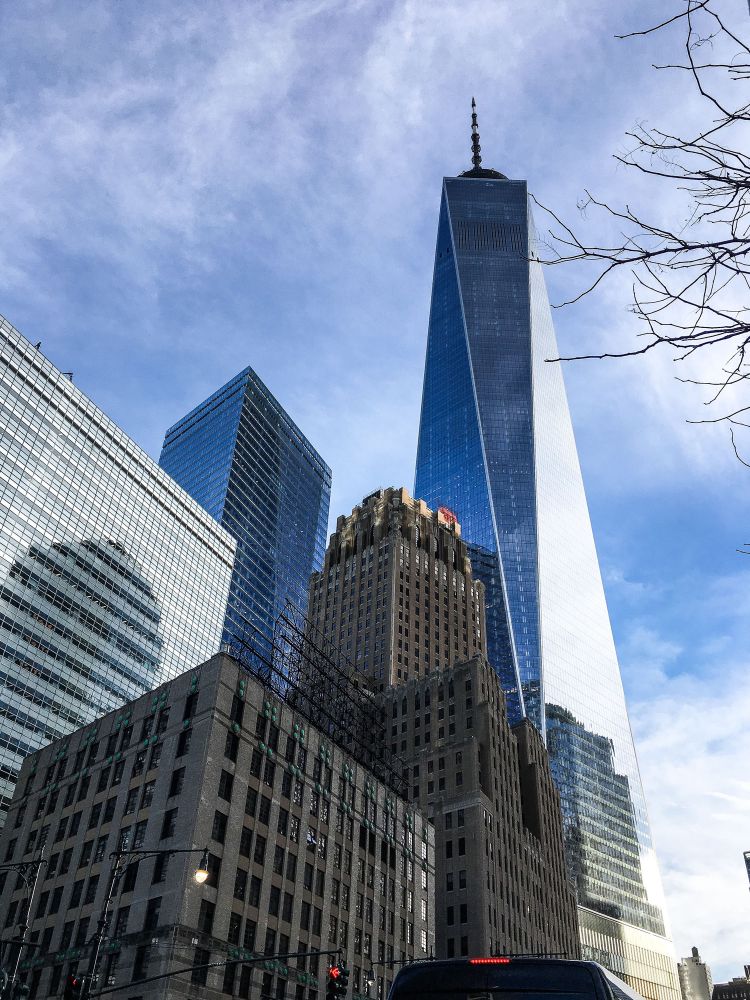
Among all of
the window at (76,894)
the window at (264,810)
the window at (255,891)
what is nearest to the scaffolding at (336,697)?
Answer: the window at (264,810)

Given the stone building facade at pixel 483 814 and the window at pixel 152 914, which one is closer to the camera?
the window at pixel 152 914

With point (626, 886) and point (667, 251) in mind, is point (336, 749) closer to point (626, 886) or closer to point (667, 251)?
point (667, 251)

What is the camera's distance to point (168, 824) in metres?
55.8

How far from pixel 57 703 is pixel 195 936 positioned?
8621cm

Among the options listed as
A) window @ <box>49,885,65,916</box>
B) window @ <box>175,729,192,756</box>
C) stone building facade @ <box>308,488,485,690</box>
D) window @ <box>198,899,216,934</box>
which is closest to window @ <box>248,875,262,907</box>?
window @ <box>198,899,216,934</box>

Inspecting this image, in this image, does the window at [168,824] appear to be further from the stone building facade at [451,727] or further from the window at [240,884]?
the stone building facade at [451,727]

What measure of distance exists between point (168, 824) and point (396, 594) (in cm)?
10942

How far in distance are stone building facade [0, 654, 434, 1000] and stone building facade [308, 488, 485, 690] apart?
78.9 metres

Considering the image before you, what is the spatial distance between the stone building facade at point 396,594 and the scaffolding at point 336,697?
613cm

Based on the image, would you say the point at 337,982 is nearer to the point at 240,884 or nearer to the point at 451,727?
the point at 240,884

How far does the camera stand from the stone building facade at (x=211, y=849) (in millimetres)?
52250

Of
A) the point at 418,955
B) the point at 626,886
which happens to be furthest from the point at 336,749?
the point at 626,886

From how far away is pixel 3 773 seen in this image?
114562 millimetres

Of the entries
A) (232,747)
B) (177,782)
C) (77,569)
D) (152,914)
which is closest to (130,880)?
(152,914)
